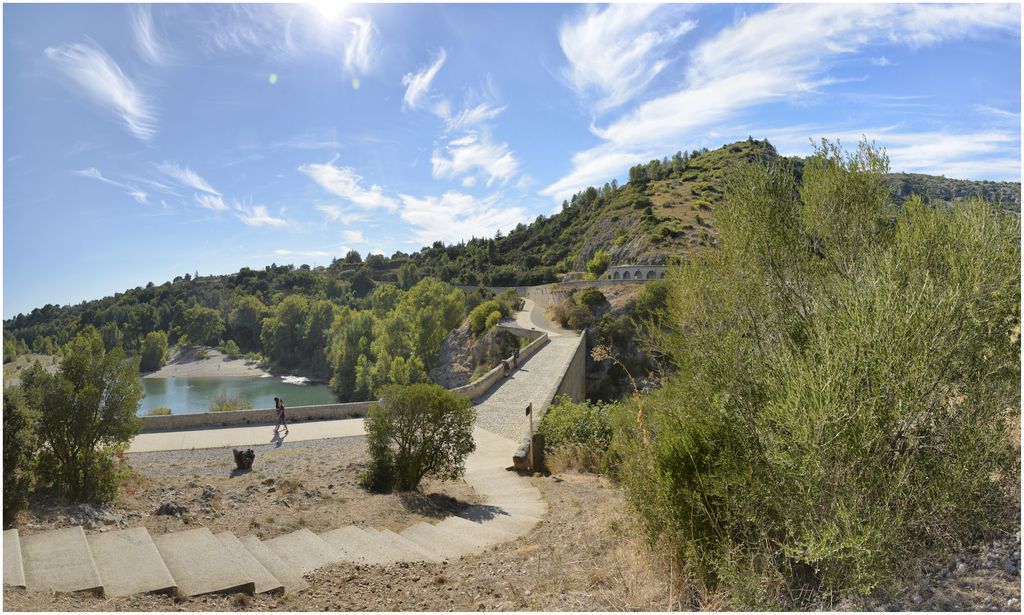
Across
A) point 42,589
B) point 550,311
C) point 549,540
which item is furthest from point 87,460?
point 550,311

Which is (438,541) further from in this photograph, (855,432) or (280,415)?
(280,415)

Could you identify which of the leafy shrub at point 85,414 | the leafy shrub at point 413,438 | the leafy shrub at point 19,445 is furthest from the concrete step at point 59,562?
the leafy shrub at point 413,438

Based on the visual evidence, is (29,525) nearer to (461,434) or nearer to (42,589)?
(42,589)

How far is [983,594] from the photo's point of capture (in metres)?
3.74

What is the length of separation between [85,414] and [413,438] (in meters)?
4.37

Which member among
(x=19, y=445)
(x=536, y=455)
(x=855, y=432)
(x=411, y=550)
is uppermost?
(x=855, y=432)

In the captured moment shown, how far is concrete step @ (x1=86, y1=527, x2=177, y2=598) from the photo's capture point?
4266 mm

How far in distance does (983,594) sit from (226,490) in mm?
8219

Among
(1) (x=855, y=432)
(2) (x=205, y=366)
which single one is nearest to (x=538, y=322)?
(1) (x=855, y=432)

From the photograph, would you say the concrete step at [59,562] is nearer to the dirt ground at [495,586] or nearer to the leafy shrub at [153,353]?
the dirt ground at [495,586]

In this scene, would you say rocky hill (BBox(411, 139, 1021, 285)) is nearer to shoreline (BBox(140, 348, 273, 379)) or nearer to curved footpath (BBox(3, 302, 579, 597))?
shoreline (BBox(140, 348, 273, 379))

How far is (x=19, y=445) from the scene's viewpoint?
6.42 metres

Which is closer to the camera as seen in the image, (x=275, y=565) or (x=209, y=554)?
(x=209, y=554)

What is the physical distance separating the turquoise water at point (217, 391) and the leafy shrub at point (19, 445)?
109 feet
